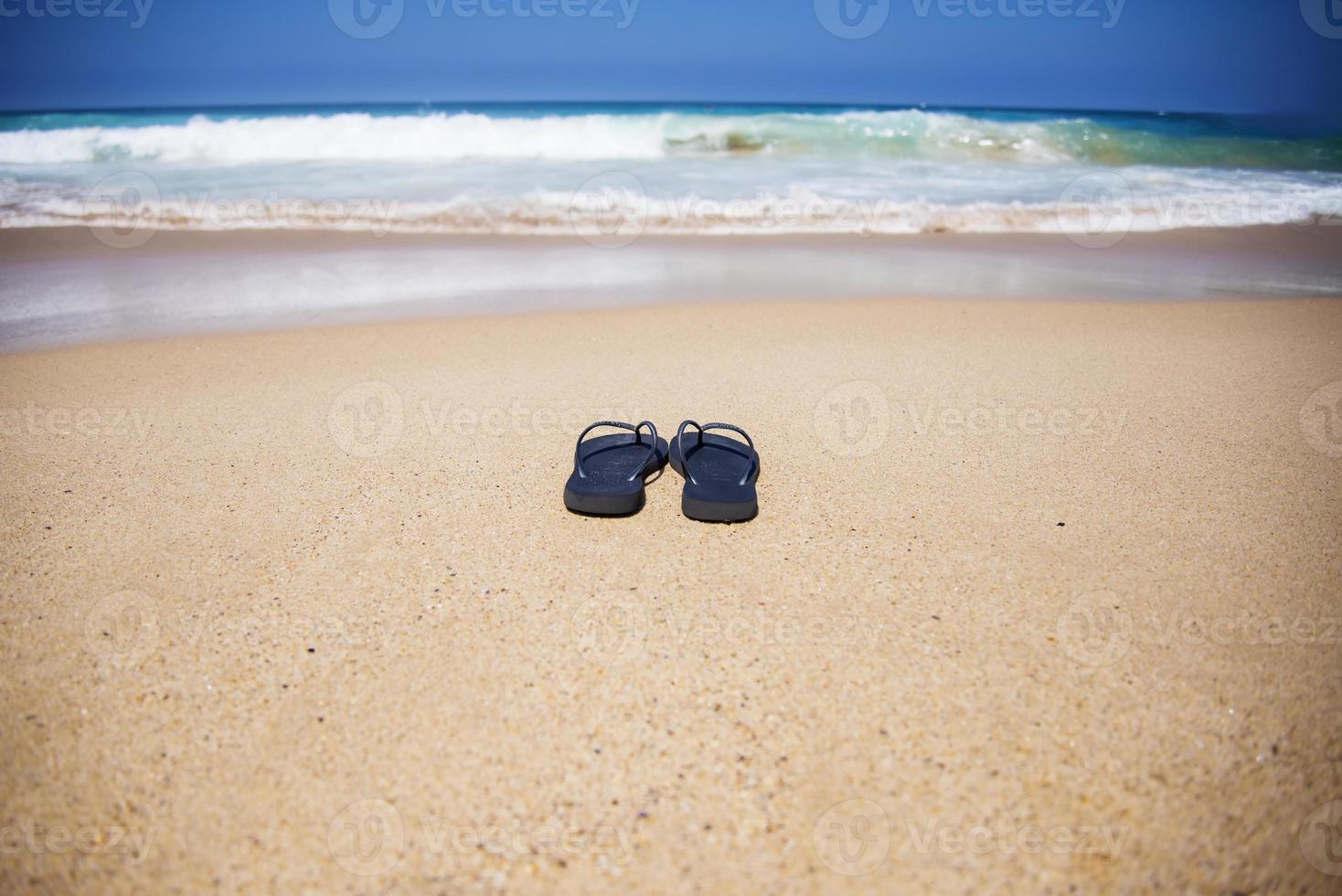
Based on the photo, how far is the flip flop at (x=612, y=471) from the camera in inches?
82.9

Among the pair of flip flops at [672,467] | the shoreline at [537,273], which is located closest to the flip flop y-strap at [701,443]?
the pair of flip flops at [672,467]

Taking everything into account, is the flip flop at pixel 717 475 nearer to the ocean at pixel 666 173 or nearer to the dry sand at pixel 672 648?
the dry sand at pixel 672 648

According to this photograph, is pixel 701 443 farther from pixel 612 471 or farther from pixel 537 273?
pixel 537 273

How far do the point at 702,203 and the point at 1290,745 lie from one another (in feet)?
25.0

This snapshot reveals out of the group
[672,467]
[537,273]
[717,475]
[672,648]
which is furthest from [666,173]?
[672,648]

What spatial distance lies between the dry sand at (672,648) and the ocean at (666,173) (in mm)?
4867

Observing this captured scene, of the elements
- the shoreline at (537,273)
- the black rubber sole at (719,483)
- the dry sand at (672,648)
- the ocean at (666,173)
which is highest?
the ocean at (666,173)

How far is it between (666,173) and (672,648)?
10.8m

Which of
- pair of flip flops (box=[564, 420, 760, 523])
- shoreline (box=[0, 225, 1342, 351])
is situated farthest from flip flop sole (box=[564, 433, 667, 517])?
shoreline (box=[0, 225, 1342, 351])

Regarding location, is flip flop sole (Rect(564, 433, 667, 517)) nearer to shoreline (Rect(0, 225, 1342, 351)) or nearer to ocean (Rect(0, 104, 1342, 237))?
shoreline (Rect(0, 225, 1342, 351))

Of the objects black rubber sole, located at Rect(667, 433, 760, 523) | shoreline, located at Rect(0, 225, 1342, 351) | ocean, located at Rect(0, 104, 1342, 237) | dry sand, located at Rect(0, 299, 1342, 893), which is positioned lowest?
dry sand, located at Rect(0, 299, 1342, 893)

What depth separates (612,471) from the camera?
231 centimetres

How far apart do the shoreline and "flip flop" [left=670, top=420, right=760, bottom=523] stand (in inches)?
87.4

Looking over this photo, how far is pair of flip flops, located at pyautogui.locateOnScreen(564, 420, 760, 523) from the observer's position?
2.09 m
